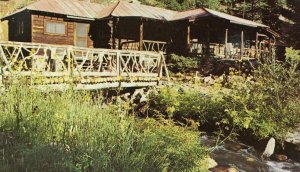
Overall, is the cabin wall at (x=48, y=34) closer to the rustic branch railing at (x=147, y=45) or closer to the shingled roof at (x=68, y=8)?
the shingled roof at (x=68, y=8)

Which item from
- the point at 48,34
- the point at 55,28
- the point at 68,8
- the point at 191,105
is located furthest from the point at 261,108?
the point at 68,8

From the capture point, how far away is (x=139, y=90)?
51.0ft

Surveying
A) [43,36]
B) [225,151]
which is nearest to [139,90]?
[225,151]

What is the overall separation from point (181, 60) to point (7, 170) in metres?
18.4

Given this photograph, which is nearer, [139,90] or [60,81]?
[60,81]

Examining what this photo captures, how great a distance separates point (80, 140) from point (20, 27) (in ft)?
68.4

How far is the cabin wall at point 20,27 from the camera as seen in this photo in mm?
22688

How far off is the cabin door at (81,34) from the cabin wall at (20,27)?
2.99m

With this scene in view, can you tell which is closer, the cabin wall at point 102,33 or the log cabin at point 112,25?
the log cabin at point 112,25

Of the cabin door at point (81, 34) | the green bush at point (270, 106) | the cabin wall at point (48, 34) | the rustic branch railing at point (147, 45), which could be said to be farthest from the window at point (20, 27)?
the green bush at point (270, 106)

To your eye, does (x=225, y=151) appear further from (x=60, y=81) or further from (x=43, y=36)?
(x=43, y=36)

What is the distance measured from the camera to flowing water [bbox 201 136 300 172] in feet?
28.6

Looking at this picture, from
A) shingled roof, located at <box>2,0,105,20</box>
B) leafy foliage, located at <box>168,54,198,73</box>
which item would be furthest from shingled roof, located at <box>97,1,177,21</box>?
leafy foliage, located at <box>168,54,198,73</box>

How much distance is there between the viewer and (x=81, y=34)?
23938 millimetres
